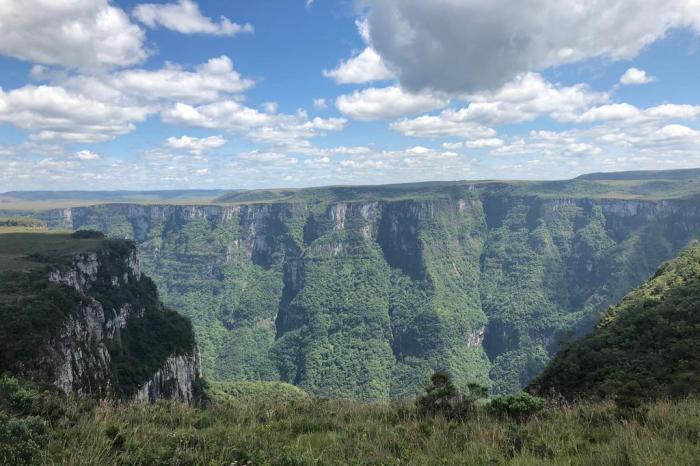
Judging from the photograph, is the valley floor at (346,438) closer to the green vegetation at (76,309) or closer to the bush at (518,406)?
the bush at (518,406)

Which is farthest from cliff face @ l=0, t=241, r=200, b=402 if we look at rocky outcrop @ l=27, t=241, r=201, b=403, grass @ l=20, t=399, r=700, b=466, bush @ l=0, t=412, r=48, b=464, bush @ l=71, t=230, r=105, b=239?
bush @ l=71, t=230, r=105, b=239

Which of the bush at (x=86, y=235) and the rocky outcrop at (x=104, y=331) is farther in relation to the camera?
the bush at (x=86, y=235)

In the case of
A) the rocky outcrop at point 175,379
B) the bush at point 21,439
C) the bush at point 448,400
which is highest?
the bush at point 21,439

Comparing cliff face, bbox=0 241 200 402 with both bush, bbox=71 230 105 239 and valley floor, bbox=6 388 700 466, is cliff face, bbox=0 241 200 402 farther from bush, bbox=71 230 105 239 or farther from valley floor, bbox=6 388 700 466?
bush, bbox=71 230 105 239

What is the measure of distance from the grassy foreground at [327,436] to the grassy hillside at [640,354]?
13.6 m

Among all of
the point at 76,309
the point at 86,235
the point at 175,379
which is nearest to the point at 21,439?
the point at 76,309

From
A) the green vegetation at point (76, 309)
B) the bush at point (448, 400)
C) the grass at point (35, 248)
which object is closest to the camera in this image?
the bush at point (448, 400)

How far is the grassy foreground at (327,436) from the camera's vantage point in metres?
7.16

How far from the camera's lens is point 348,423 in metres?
10.8

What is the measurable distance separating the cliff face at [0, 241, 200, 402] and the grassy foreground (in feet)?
37.9

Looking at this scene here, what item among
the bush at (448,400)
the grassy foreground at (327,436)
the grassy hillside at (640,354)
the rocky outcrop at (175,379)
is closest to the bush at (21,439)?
the grassy foreground at (327,436)

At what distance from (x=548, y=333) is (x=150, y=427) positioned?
705 feet

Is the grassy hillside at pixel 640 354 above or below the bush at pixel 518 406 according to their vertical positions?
below

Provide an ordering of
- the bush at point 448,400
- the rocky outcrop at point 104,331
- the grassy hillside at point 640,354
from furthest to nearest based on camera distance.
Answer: the rocky outcrop at point 104,331 < the grassy hillside at point 640,354 < the bush at point 448,400
